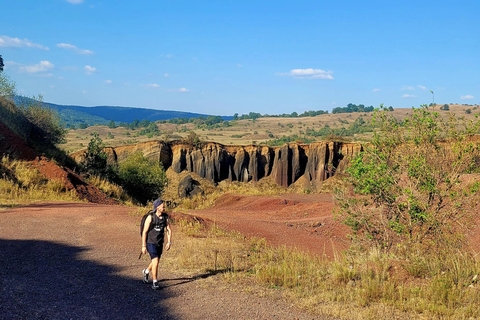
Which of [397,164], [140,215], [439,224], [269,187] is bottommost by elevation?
[269,187]

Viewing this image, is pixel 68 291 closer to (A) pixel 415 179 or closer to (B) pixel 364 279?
(B) pixel 364 279

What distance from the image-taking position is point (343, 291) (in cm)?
689

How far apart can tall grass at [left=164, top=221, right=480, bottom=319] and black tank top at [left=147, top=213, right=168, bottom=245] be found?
3.86 ft

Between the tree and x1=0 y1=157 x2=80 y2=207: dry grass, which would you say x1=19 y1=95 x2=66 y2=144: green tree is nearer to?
x1=0 y1=157 x2=80 y2=207: dry grass

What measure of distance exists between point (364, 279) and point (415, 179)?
3.19 meters

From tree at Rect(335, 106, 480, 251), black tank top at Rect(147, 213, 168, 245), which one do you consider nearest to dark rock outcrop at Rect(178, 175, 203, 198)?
tree at Rect(335, 106, 480, 251)

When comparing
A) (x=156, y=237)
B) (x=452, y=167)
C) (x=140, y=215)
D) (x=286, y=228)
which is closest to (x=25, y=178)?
(x=140, y=215)

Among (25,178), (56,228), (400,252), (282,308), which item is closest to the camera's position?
(282,308)

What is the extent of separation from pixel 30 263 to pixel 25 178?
1143 centimetres

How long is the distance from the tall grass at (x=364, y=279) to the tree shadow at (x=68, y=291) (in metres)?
1.52

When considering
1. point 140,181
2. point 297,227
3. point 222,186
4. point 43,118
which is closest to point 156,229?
point 297,227

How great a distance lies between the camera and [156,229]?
23.8ft

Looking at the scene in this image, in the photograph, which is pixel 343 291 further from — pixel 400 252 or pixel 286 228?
pixel 286 228

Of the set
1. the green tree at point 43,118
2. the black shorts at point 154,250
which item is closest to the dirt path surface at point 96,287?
the black shorts at point 154,250
